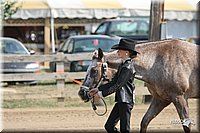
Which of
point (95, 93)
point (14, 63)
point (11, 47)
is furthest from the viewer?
point (11, 47)

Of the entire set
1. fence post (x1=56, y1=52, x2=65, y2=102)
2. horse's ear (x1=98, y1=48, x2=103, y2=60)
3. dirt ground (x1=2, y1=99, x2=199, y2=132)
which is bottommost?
dirt ground (x1=2, y1=99, x2=199, y2=132)

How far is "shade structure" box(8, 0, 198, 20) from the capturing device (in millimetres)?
25656

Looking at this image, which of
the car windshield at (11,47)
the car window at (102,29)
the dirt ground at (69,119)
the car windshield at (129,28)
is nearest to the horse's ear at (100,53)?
the dirt ground at (69,119)

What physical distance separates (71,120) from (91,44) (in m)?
6.28

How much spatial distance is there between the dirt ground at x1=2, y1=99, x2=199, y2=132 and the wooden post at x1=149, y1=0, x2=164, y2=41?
1.74m

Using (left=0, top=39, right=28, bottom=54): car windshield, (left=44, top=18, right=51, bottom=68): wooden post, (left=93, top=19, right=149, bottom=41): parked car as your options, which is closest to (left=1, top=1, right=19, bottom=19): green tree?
(left=0, top=39, right=28, bottom=54): car windshield

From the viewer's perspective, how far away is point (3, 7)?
1437 cm

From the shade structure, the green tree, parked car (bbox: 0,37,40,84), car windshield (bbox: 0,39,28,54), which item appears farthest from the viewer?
the shade structure

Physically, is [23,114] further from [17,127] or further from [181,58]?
[181,58]

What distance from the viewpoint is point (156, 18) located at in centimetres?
1352

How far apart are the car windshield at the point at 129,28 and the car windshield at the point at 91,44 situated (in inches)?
152

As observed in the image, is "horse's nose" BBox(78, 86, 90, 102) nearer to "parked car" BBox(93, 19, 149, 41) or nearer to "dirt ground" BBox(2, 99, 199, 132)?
"dirt ground" BBox(2, 99, 199, 132)

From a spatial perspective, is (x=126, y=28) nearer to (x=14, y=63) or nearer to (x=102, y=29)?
(x=102, y=29)

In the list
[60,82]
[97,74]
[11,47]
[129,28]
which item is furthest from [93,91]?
[129,28]
